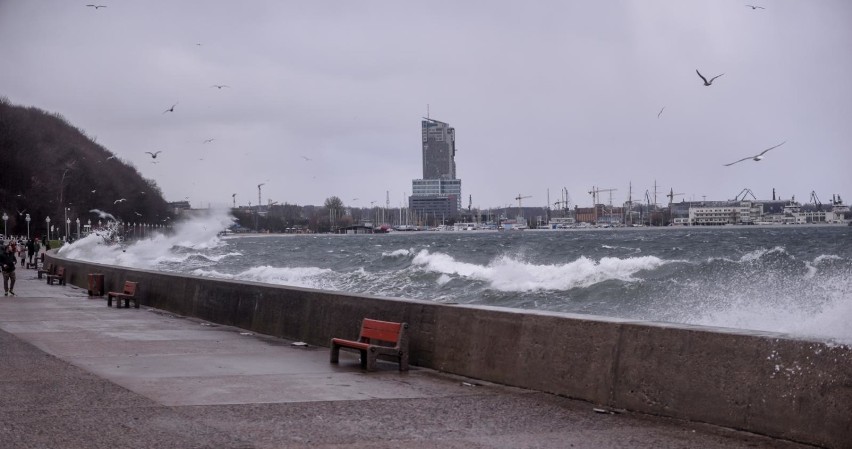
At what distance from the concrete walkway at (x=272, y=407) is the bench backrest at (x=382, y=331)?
1.27ft

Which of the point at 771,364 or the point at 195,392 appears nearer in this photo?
the point at 771,364

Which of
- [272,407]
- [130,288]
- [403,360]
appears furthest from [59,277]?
[272,407]

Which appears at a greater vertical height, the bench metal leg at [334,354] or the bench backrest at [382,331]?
the bench backrest at [382,331]

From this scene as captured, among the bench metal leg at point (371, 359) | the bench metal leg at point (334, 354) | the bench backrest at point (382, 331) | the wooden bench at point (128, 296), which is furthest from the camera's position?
the wooden bench at point (128, 296)

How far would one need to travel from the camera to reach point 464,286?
37156 mm

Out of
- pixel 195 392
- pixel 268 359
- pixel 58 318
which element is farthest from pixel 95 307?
pixel 195 392

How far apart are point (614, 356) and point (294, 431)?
3148 mm

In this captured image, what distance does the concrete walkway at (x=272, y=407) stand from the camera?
771 cm

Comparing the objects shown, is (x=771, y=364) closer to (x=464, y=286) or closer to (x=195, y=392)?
(x=195, y=392)

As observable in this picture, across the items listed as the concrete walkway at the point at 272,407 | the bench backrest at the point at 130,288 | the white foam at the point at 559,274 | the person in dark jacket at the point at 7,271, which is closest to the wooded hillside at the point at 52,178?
the white foam at the point at 559,274

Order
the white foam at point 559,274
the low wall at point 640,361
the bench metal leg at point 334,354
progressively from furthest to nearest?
the white foam at point 559,274
the bench metal leg at point 334,354
the low wall at point 640,361

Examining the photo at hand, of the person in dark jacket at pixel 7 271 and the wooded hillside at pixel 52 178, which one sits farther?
the wooded hillside at pixel 52 178

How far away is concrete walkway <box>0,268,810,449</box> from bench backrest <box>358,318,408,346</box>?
1.27 feet

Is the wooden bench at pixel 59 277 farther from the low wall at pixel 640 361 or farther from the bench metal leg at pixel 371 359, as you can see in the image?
the bench metal leg at pixel 371 359
